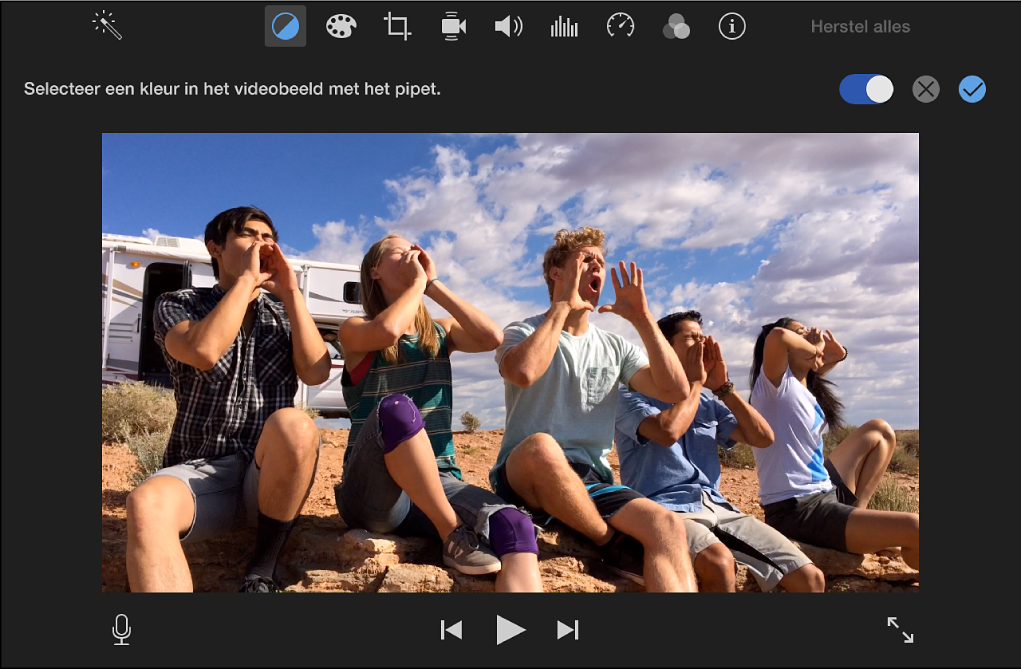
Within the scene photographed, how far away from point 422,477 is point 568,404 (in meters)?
0.89

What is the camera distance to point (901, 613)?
2.36 meters

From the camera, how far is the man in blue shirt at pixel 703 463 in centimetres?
361

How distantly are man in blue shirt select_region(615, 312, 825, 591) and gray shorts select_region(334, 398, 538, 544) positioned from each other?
851 millimetres

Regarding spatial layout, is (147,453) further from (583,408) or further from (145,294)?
(145,294)

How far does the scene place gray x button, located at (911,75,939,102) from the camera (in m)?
2.51

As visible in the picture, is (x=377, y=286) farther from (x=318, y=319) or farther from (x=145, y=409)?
(x=318, y=319)

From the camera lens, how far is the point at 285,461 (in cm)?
304

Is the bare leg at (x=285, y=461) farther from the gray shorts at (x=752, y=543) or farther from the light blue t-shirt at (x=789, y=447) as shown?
the light blue t-shirt at (x=789, y=447)


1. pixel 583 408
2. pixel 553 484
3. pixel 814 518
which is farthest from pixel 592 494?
pixel 814 518

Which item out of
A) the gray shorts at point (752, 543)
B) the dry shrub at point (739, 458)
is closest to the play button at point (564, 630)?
the gray shorts at point (752, 543)

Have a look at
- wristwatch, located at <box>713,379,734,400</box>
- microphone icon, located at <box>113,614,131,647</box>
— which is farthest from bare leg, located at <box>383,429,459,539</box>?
wristwatch, located at <box>713,379,734,400</box>

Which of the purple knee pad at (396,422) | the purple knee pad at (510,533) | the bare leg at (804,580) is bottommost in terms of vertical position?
the bare leg at (804,580)

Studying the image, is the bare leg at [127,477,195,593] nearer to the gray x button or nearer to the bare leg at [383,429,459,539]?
the bare leg at [383,429,459,539]

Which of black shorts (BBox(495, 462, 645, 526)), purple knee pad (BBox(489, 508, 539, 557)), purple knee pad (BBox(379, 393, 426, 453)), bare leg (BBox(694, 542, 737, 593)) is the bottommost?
bare leg (BBox(694, 542, 737, 593))
